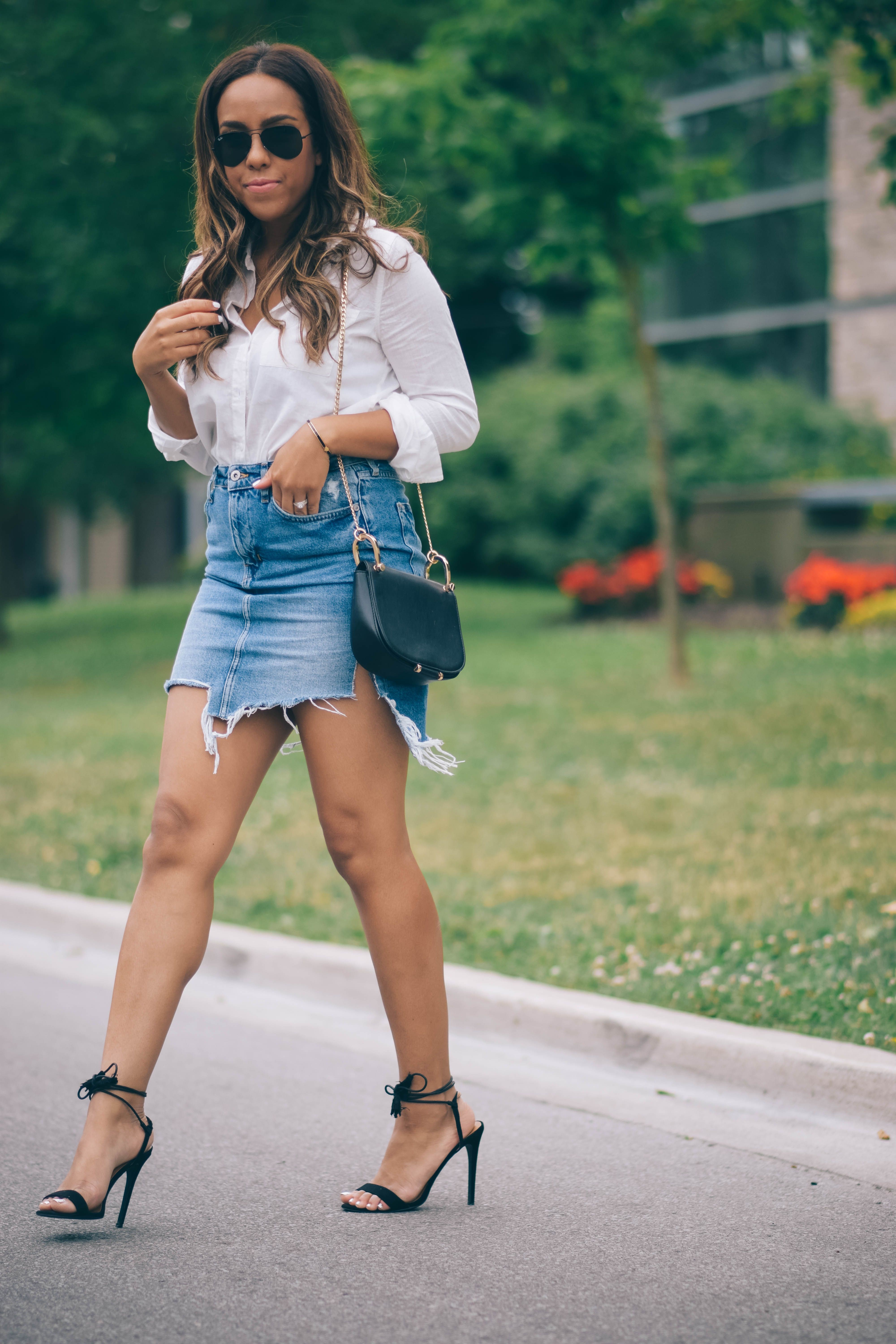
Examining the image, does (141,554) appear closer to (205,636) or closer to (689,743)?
(689,743)

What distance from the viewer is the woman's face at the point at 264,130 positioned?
2.75 metres

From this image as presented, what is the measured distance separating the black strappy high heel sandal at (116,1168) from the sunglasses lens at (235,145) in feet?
5.36

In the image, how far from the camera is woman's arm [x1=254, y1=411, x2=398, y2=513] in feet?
8.75

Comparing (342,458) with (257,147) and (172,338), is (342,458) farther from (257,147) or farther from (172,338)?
(257,147)

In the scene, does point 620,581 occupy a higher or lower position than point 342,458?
lower

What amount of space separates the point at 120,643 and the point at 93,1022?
13.0 m

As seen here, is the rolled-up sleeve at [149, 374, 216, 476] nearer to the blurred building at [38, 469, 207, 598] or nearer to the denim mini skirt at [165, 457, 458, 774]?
the denim mini skirt at [165, 457, 458, 774]

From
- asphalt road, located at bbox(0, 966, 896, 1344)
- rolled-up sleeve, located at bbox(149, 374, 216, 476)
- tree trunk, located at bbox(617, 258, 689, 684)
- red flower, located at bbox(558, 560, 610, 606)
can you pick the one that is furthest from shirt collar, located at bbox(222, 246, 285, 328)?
red flower, located at bbox(558, 560, 610, 606)

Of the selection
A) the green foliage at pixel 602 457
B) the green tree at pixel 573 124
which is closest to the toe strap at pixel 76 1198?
the green tree at pixel 573 124

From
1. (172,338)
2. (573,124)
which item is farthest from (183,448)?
(573,124)

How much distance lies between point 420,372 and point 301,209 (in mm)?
386

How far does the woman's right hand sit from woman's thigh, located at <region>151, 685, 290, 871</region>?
0.60m

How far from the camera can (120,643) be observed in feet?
56.4

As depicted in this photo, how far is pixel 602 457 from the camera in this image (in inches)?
773
